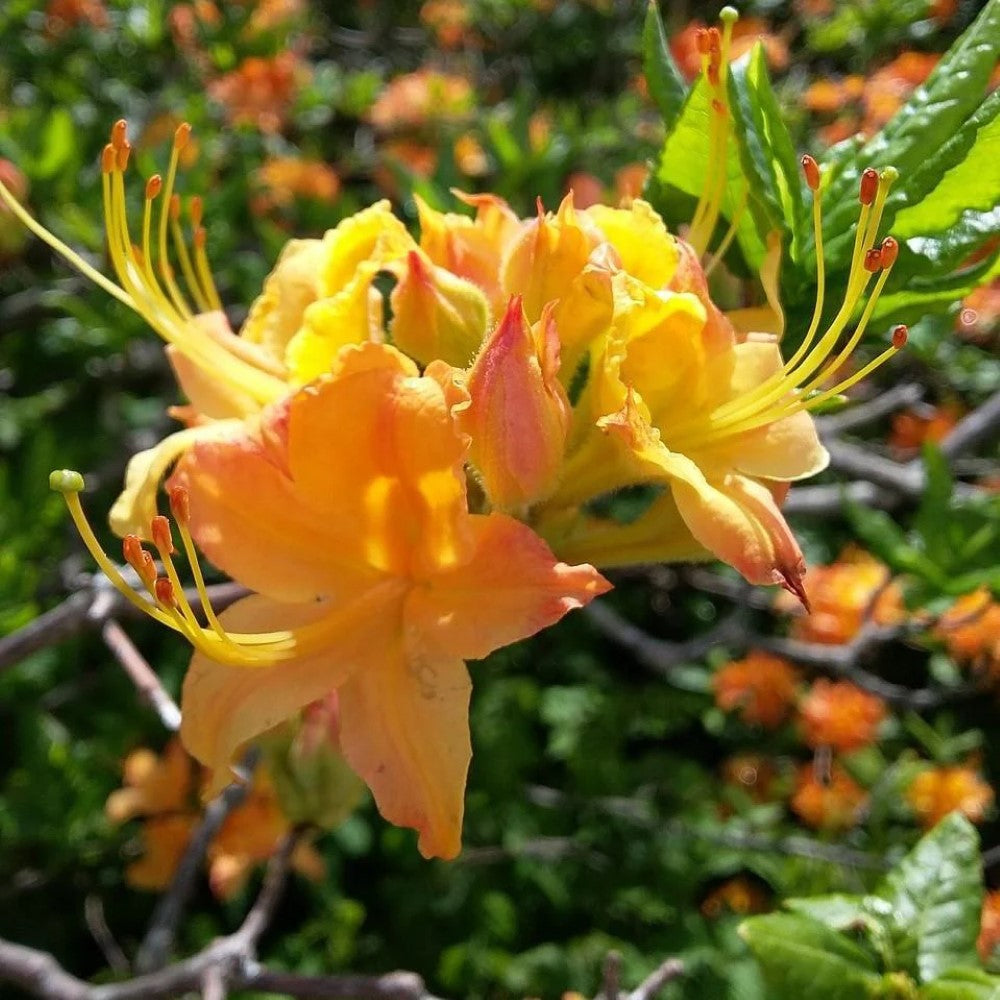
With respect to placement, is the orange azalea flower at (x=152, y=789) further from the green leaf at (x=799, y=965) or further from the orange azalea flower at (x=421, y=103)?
the orange azalea flower at (x=421, y=103)

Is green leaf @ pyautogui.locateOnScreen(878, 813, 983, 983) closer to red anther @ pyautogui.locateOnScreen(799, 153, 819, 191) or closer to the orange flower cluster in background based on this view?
red anther @ pyautogui.locateOnScreen(799, 153, 819, 191)

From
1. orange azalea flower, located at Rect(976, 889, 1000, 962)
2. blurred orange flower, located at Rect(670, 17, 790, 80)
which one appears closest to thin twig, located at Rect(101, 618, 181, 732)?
orange azalea flower, located at Rect(976, 889, 1000, 962)

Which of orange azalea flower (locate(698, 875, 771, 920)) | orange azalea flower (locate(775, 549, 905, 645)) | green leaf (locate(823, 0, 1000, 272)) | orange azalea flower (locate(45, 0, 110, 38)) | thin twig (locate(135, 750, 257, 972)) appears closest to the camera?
green leaf (locate(823, 0, 1000, 272))

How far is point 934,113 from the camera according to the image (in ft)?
2.39

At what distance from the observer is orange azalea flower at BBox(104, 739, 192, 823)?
74.5 inches

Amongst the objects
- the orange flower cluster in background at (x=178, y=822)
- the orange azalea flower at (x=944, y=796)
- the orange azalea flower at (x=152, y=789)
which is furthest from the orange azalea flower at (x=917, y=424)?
the orange azalea flower at (x=152, y=789)

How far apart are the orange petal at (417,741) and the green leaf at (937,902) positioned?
16.8 inches

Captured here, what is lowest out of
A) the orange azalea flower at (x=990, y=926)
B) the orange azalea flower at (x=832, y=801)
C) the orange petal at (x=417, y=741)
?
the orange azalea flower at (x=832, y=801)

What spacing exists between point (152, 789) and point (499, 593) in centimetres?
148

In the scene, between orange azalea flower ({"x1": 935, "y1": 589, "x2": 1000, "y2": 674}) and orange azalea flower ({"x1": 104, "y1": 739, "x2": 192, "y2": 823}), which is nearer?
orange azalea flower ({"x1": 935, "y1": 589, "x2": 1000, "y2": 674})

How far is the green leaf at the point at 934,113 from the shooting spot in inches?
28.2

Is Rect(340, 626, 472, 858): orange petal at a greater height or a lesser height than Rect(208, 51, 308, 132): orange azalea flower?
greater

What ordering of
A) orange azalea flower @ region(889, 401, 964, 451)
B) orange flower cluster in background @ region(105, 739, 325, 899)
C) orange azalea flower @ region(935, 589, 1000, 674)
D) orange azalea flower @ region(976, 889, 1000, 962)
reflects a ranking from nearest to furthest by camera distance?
orange azalea flower @ region(976, 889, 1000, 962)
orange azalea flower @ region(935, 589, 1000, 674)
orange flower cluster in background @ region(105, 739, 325, 899)
orange azalea flower @ region(889, 401, 964, 451)

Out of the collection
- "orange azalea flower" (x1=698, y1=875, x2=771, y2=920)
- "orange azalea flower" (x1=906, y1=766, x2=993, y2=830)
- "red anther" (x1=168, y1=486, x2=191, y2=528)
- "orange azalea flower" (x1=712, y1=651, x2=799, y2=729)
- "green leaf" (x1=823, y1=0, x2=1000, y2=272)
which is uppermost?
"green leaf" (x1=823, y1=0, x2=1000, y2=272)
